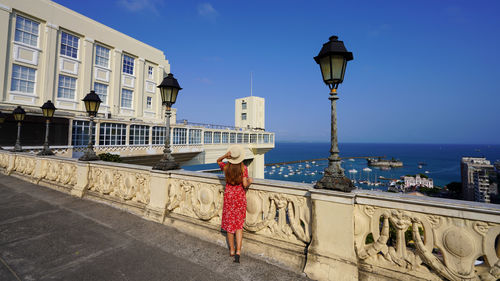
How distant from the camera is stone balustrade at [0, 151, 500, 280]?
2.49 meters

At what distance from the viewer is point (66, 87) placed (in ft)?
78.7

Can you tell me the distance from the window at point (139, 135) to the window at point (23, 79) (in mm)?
9619

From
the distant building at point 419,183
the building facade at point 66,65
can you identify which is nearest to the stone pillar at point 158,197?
the building facade at point 66,65

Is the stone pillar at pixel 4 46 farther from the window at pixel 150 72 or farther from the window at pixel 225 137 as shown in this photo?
the window at pixel 225 137

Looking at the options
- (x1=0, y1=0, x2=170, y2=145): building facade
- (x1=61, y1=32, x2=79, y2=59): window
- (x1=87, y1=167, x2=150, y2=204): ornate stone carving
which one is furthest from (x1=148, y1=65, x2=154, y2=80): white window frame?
(x1=87, y1=167, x2=150, y2=204): ornate stone carving

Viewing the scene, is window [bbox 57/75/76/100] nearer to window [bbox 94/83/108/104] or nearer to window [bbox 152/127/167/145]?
window [bbox 94/83/108/104]

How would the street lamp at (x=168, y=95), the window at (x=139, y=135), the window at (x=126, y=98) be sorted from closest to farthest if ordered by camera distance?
the street lamp at (x=168, y=95)
the window at (x=139, y=135)
the window at (x=126, y=98)

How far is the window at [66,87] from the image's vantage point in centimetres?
2349

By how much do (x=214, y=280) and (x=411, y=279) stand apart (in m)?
2.56

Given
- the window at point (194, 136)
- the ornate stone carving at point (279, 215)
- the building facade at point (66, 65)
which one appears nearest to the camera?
the ornate stone carving at point (279, 215)

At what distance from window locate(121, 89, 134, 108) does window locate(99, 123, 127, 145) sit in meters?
8.45

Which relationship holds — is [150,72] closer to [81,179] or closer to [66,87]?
[66,87]

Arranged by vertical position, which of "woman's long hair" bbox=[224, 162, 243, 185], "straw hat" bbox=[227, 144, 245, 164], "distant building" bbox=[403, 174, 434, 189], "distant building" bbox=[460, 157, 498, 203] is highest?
"straw hat" bbox=[227, 144, 245, 164]

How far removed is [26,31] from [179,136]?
18.3 metres
